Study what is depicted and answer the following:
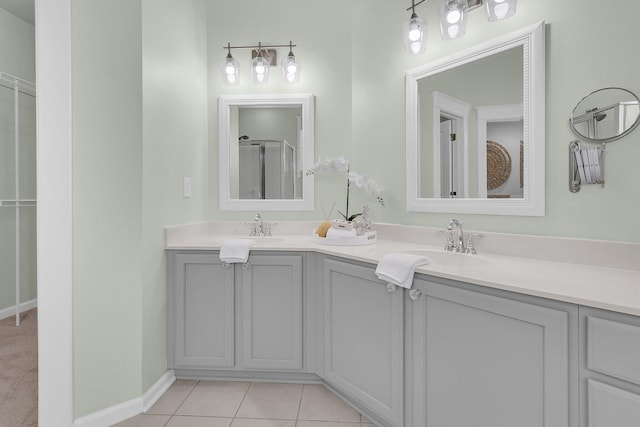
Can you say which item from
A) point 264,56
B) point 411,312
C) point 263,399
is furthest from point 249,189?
point 411,312

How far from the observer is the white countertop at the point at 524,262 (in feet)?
3.12

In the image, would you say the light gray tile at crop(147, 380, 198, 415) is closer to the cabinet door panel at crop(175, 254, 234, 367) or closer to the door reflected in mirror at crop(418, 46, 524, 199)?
the cabinet door panel at crop(175, 254, 234, 367)

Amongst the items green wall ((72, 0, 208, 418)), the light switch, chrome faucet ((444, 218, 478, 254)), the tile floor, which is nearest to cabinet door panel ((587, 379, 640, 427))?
chrome faucet ((444, 218, 478, 254))

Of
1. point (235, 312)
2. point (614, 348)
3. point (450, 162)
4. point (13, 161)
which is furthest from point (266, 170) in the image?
point (13, 161)

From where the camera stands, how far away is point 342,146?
2.40 m

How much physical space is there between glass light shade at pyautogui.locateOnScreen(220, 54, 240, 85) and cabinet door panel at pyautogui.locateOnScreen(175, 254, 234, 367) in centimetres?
123

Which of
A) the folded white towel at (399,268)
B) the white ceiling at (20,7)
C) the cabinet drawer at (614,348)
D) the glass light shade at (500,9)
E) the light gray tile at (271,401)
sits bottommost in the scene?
the light gray tile at (271,401)

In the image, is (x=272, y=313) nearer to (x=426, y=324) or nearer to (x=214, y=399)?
(x=214, y=399)

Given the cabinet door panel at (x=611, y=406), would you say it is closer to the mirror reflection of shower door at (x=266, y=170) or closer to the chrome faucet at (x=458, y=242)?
the chrome faucet at (x=458, y=242)

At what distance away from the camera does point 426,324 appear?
1310 millimetres

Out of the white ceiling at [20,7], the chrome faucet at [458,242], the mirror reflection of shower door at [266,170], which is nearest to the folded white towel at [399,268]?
the chrome faucet at [458,242]

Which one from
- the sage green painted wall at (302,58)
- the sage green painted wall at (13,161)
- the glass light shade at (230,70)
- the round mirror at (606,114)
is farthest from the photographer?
the sage green painted wall at (13,161)

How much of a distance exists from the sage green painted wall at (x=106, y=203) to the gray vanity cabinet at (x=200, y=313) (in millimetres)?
273

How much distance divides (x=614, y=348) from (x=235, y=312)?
1644 mm
